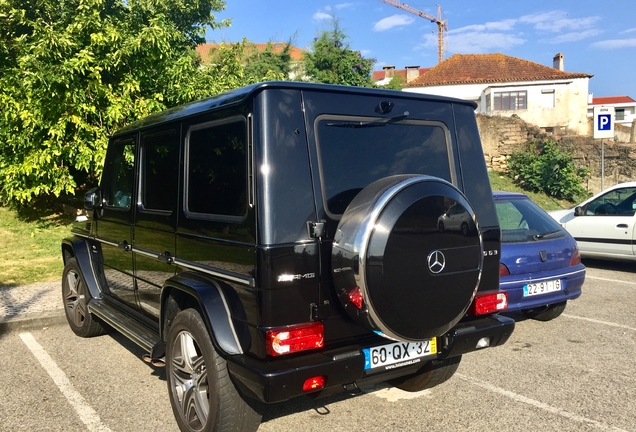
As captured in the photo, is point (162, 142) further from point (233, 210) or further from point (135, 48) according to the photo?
point (135, 48)

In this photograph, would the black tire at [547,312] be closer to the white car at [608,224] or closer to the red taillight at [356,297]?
the white car at [608,224]

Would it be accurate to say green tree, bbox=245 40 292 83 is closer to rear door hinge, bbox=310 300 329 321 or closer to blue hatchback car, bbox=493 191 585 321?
blue hatchback car, bbox=493 191 585 321

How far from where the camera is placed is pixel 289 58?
3816cm

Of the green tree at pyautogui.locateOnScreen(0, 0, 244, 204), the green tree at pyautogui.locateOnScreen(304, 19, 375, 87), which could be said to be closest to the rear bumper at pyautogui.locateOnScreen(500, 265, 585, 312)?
the green tree at pyautogui.locateOnScreen(0, 0, 244, 204)

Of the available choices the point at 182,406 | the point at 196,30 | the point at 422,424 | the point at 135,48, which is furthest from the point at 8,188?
the point at 422,424

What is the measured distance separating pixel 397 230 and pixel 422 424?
1.53 meters

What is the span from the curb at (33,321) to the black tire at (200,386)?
3.47m

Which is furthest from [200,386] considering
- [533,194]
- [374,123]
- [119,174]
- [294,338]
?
[533,194]

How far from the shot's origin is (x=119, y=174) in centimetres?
514

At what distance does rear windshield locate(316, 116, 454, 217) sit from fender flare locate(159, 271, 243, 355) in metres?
0.79

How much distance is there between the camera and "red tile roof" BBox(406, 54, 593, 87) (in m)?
45.1

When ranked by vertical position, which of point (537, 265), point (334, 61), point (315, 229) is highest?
point (334, 61)

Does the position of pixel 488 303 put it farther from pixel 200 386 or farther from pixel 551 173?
pixel 551 173

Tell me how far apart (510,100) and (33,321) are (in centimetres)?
4307
